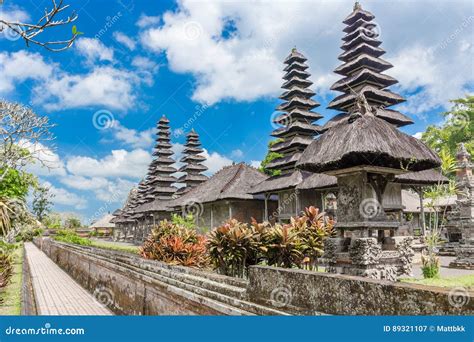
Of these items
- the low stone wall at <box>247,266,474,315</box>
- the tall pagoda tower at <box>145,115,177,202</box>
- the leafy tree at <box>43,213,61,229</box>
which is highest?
the tall pagoda tower at <box>145,115,177,202</box>

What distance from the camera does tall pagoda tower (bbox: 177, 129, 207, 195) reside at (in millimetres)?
40688

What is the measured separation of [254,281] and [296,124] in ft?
69.1

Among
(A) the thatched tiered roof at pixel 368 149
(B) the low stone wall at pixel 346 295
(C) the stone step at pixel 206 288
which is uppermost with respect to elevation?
(A) the thatched tiered roof at pixel 368 149

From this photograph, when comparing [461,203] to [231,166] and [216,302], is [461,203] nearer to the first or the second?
[216,302]

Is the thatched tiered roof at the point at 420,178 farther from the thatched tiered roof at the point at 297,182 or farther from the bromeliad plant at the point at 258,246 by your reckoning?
the bromeliad plant at the point at 258,246

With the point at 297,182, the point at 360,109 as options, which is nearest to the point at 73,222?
the point at 297,182

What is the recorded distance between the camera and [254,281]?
4.27 metres

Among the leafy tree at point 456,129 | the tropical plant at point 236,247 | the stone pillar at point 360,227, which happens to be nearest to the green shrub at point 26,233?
the tropical plant at point 236,247

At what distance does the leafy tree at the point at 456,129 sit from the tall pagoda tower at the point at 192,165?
938 inches

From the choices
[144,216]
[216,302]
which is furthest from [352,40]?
[144,216]

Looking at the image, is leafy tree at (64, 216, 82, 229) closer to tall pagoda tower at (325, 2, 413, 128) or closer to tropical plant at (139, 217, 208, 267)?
tall pagoda tower at (325, 2, 413, 128)

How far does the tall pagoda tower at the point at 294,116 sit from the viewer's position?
24594 mm

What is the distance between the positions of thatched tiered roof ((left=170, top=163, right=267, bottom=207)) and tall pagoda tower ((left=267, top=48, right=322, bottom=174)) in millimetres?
2745

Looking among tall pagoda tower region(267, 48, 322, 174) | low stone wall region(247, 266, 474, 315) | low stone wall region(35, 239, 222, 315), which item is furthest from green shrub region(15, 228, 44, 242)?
tall pagoda tower region(267, 48, 322, 174)
